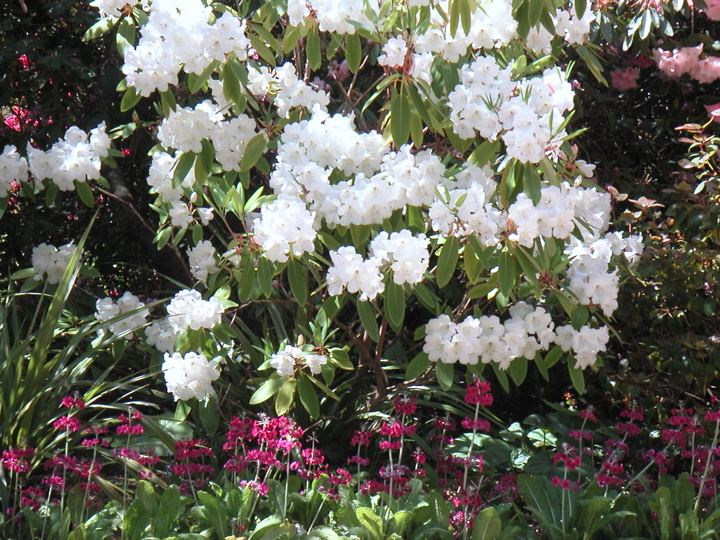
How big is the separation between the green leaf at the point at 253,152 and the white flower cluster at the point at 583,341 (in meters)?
1.02

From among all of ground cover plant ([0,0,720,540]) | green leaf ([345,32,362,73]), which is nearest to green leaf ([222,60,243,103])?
ground cover plant ([0,0,720,540])

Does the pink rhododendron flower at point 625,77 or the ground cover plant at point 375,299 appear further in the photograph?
the pink rhododendron flower at point 625,77

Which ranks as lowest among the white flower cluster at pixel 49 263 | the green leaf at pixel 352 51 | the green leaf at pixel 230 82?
the white flower cluster at pixel 49 263

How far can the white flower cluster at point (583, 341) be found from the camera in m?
2.51

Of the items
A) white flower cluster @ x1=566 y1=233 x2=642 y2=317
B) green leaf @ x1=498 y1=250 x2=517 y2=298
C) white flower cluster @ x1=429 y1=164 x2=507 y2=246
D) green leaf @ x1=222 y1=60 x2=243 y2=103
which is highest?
green leaf @ x1=222 y1=60 x2=243 y2=103

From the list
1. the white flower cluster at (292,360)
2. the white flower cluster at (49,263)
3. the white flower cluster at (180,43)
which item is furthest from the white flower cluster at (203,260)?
the white flower cluster at (49,263)

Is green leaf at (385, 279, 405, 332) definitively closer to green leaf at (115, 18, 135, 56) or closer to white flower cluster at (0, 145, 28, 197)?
green leaf at (115, 18, 135, 56)

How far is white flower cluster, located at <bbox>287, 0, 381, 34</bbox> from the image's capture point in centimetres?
232

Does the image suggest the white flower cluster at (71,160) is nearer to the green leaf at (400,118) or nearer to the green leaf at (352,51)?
the green leaf at (352,51)

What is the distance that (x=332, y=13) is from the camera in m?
2.32

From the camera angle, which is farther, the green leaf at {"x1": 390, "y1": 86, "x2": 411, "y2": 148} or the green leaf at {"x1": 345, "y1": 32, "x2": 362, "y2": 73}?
the green leaf at {"x1": 345, "y1": 32, "x2": 362, "y2": 73}

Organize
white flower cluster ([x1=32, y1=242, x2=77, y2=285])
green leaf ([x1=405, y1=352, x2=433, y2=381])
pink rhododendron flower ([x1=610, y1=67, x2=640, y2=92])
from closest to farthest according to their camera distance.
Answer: green leaf ([x1=405, y1=352, x2=433, y2=381]) → white flower cluster ([x1=32, y1=242, x2=77, y2=285]) → pink rhododendron flower ([x1=610, y1=67, x2=640, y2=92])

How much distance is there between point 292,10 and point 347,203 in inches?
23.7

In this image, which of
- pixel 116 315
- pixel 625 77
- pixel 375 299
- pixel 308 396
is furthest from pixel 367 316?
pixel 625 77
